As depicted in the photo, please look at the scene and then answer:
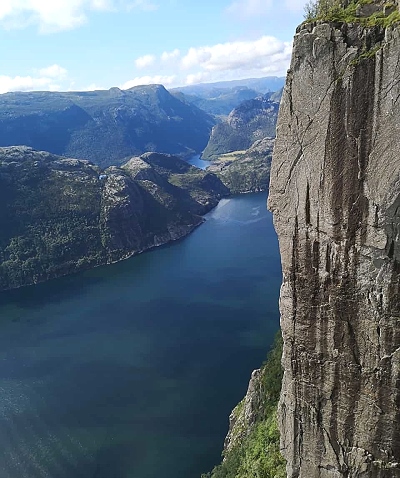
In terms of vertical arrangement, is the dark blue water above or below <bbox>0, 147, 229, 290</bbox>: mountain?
below

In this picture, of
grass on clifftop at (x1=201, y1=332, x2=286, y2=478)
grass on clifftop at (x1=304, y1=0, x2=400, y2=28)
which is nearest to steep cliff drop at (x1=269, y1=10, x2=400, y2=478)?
grass on clifftop at (x1=304, y1=0, x2=400, y2=28)

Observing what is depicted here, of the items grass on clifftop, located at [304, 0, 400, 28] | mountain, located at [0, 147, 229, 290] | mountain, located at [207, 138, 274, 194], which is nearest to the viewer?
grass on clifftop, located at [304, 0, 400, 28]

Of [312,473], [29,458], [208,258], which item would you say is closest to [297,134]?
[312,473]

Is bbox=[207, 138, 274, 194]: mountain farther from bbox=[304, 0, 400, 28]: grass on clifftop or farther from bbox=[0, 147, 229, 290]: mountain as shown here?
bbox=[304, 0, 400, 28]: grass on clifftop

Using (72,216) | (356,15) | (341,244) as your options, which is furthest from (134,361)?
(72,216)

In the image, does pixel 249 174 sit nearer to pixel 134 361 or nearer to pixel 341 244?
pixel 134 361

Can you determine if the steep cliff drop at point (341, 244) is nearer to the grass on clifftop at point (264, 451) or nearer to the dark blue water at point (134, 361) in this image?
the grass on clifftop at point (264, 451)
